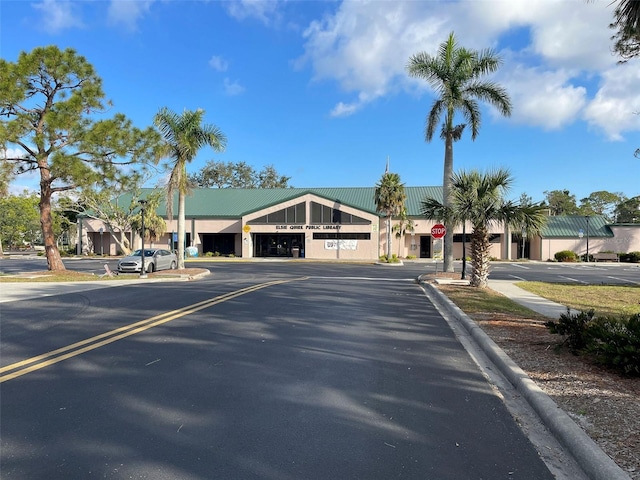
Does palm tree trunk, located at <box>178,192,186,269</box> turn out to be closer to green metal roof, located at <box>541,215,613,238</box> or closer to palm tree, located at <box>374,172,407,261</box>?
palm tree, located at <box>374,172,407,261</box>

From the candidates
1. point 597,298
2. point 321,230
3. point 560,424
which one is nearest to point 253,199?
point 321,230

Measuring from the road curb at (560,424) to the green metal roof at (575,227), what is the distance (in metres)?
44.4

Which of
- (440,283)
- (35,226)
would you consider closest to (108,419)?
(440,283)

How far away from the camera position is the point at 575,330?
6.56 meters

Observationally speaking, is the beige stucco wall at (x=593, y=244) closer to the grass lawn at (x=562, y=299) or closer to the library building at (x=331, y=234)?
the library building at (x=331, y=234)

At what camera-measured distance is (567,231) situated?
46469 mm

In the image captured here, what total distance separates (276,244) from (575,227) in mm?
31499

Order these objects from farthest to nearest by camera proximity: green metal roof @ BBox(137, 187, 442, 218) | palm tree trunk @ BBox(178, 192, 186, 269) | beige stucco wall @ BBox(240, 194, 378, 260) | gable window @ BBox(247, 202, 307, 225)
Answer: green metal roof @ BBox(137, 187, 442, 218) → gable window @ BBox(247, 202, 307, 225) → beige stucco wall @ BBox(240, 194, 378, 260) → palm tree trunk @ BBox(178, 192, 186, 269)

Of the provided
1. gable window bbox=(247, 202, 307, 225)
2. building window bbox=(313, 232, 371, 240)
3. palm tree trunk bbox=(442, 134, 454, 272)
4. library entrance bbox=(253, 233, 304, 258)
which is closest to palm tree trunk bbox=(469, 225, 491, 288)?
palm tree trunk bbox=(442, 134, 454, 272)

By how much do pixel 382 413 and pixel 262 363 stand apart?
7.13 feet

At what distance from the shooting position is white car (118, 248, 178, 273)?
2420 centimetres

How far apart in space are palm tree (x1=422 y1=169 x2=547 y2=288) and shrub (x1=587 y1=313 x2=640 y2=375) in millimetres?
9589

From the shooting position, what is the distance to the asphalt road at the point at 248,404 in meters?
3.43

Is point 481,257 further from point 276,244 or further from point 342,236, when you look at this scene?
point 276,244
